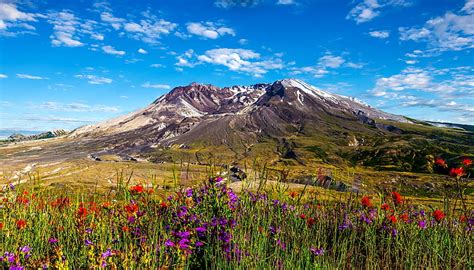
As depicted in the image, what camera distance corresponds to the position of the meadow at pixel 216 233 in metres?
4.85

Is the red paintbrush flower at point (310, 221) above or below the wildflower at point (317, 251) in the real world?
above

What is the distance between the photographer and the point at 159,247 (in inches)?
198

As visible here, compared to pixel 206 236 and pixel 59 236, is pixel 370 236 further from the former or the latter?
pixel 59 236

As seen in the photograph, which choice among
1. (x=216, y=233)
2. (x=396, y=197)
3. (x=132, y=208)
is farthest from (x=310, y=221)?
(x=132, y=208)

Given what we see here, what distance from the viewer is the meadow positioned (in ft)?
15.9

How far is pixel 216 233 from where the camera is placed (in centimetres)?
552

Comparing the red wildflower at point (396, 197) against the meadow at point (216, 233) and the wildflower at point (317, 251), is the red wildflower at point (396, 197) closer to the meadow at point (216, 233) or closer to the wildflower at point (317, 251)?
the meadow at point (216, 233)

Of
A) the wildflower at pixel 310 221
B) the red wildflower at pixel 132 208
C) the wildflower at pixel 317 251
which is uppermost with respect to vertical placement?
the red wildflower at pixel 132 208

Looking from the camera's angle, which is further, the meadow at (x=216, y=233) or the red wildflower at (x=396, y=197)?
the red wildflower at (x=396, y=197)

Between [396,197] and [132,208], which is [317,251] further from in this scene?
[132,208]

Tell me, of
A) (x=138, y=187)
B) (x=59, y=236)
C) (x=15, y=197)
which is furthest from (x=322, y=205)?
(x=15, y=197)

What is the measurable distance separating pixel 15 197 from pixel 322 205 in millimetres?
6394

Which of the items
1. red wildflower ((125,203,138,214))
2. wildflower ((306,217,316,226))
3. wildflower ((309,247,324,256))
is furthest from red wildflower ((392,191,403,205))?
red wildflower ((125,203,138,214))

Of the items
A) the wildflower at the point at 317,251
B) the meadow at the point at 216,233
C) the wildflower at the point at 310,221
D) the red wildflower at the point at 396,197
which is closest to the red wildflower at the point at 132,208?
the meadow at the point at 216,233
